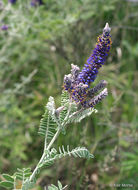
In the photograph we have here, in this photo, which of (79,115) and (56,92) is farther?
(56,92)

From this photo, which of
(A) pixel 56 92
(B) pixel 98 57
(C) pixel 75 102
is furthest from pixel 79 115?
(A) pixel 56 92

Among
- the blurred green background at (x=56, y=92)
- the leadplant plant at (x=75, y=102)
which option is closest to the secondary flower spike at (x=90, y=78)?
the leadplant plant at (x=75, y=102)

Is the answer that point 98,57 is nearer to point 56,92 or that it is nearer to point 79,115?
point 79,115

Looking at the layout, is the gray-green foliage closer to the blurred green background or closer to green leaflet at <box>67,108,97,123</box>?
green leaflet at <box>67,108,97,123</box>

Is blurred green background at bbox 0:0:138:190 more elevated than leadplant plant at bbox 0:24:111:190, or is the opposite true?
blurred green background at bbox 0:0:138:190

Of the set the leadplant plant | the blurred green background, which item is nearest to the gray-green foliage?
the leadplant plant

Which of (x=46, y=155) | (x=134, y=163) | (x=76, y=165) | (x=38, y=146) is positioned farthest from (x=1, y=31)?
(x=46, y=155)
